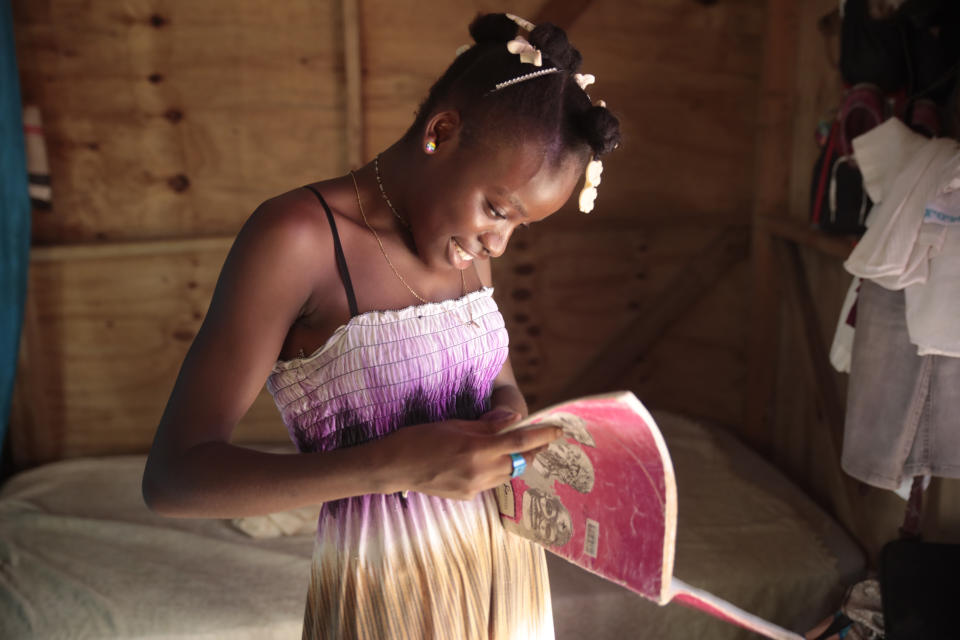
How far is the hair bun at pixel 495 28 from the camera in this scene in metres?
1.04

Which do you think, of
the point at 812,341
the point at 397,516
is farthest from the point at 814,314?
the point at 397,516

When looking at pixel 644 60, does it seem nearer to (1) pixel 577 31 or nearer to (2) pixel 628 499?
(1) pixel 577 31

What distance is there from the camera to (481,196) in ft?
3.17

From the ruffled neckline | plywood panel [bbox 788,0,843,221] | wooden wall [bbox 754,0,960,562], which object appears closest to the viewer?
the ruffled neckline

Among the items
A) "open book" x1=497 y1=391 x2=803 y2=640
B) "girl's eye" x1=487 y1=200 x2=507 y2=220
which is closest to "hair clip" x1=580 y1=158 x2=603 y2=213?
"girl's eye" x1=487 y1=200 x2=507 y2=220

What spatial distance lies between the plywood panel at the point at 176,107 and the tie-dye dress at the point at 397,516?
2.24 meters

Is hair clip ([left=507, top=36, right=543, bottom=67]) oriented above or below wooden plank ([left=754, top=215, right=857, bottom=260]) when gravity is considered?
above

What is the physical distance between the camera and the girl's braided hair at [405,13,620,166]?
3.15 ft

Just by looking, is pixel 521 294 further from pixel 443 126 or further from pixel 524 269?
pixel 443 126

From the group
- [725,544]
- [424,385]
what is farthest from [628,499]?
[725,544]

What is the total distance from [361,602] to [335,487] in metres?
0.25

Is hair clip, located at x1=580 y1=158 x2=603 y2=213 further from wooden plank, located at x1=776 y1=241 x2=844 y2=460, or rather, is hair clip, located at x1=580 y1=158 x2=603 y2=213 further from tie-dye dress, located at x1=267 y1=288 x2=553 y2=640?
wooden plank, located at x1=776 y1=241 x2=844 y2=460

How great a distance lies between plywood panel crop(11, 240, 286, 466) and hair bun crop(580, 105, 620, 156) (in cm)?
237

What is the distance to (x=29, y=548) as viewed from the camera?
239 cm
